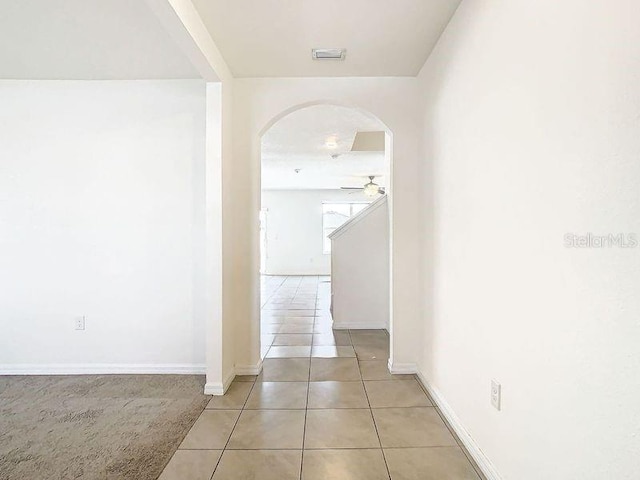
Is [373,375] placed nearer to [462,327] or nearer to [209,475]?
[462,327]

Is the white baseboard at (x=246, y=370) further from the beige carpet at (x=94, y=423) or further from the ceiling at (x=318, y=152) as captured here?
the ceiling at (x=318, y=152)

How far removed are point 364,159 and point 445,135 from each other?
419cm

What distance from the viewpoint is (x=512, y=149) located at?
1.41 meters

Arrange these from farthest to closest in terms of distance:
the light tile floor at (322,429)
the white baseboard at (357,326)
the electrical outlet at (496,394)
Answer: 1. the white baseboard at (357,326)
2. the light tile floor at (322,429)
3. the electrical outlet at (496,394)

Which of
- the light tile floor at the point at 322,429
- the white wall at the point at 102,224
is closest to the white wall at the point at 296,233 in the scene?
the light tile floor at the point at 322,429

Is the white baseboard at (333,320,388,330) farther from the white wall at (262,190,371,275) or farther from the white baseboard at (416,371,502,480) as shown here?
the white wall at (262,190,371,275)

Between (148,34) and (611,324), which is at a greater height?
(148,34)

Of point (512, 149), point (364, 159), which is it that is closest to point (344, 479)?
point (512, 149)

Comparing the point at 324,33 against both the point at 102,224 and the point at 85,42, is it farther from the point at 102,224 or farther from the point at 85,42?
the point at 102,224

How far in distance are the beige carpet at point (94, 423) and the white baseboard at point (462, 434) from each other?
1513 mm

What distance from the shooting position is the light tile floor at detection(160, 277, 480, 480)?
1693 mm

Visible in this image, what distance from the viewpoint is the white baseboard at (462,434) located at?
1.60 m

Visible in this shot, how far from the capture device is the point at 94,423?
6.93 ft

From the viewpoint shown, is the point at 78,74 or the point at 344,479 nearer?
the point at 344,479
